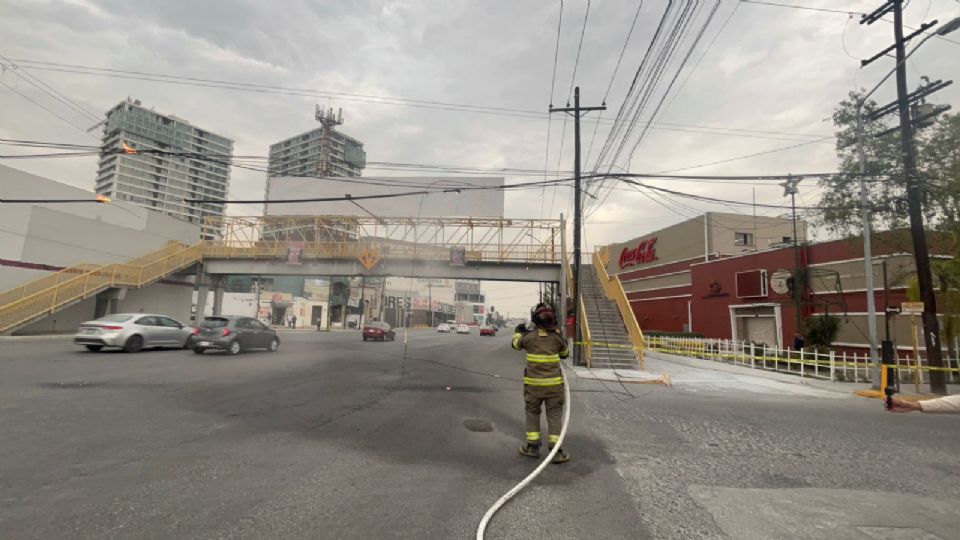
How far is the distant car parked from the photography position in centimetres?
1438

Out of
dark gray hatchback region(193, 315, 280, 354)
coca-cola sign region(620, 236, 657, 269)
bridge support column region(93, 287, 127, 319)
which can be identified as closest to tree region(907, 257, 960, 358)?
coca-cola sign region(620, 236, 657, 269)

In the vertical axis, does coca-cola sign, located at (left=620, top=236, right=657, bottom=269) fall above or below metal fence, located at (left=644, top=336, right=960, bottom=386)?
above

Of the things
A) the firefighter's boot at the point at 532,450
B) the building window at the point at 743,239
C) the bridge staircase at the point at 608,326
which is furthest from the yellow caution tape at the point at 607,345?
the building window at the point at 743,239

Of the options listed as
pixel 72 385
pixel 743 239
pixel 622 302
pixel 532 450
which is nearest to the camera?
pixel 532 450

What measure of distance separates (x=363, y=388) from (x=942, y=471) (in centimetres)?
907

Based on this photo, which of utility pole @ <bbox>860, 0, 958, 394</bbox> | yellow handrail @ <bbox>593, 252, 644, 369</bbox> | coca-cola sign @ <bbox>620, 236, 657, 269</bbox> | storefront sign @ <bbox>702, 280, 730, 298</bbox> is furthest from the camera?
coca-cola sign @ <bbox>620, 236, 657, 269</bbox>

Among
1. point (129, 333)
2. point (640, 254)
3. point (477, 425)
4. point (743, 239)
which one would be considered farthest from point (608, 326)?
point (640, 254)

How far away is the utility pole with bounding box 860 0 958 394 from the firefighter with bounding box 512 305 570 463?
1374 centimetres

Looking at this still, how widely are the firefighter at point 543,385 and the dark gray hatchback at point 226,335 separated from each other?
1371 cm

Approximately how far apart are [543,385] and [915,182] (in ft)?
47.3

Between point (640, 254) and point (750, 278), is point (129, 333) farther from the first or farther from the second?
point (640, 254)

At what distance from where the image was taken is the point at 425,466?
189 inches

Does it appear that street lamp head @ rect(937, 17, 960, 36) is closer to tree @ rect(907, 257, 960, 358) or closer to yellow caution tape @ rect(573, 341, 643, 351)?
tree @ rect(907, 257, 960, 358)

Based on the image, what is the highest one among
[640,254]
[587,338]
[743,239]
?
[743,239]
